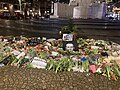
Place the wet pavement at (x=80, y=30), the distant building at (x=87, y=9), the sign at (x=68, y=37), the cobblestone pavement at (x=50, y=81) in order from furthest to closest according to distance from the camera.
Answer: the distant building at (x=87, y=9) → the wet pavement at (x=80, y=30) → the sign at (x=68, y=37) → the cobblestone pavement at (x=50, y=81)

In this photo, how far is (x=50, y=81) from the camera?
10.5 ft

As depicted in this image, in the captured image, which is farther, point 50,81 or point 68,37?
point 68,37

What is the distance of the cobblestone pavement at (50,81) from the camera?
3027 mm

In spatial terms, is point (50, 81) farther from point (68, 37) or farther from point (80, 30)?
point (80, 30)

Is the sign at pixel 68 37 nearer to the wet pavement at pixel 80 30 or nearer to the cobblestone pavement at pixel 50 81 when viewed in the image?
the cobblestone pavement at pixel 50 81

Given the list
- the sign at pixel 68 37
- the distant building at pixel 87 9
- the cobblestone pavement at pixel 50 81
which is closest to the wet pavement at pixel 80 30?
the sign at pixel 68 37

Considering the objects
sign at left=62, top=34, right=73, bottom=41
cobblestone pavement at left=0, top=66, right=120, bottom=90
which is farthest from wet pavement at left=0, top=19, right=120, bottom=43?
cobblestone pavement at left=0, top=66, right=120, bottom=90

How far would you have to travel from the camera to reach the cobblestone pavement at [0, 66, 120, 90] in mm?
3027

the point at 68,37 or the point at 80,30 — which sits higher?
the point at 68,37

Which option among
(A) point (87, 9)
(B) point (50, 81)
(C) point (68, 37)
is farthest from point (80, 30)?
(B) point (50, 81)

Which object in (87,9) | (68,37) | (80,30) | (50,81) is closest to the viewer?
(50,81)

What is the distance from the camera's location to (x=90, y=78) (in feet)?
10.9

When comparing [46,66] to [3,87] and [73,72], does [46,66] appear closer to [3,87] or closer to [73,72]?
[73,72]

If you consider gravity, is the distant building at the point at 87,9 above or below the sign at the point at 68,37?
Answer: above
